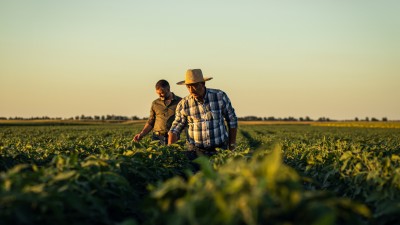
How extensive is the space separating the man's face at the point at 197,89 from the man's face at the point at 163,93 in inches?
90.6

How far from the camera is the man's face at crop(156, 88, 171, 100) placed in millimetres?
9797

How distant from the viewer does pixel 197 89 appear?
24.5ft

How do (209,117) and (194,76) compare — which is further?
(209,117)

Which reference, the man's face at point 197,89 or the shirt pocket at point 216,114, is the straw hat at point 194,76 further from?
the shirt pocket at point 216,114

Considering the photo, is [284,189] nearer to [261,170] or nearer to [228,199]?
[261,170]

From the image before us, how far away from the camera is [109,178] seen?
3693mm

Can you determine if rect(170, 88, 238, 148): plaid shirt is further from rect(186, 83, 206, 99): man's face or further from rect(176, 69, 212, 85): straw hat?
rect(176, 69, 212, 85): straw hat

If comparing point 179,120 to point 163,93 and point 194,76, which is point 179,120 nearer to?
point 194,76

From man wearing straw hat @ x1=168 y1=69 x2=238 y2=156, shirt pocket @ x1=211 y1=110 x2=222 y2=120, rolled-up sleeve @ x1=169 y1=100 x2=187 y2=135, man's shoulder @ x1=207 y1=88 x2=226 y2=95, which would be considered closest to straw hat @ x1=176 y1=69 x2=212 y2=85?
man wearing straw hat @ x1=168 y1=69 x2=238 y2=156

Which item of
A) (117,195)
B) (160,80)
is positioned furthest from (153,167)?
(160,80)

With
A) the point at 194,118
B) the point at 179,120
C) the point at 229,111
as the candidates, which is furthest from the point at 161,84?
the point at 229,111

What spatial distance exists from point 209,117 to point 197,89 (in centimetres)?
57

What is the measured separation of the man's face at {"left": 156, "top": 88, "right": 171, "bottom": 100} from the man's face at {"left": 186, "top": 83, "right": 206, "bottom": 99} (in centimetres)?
230

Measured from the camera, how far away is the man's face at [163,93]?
9.80m
